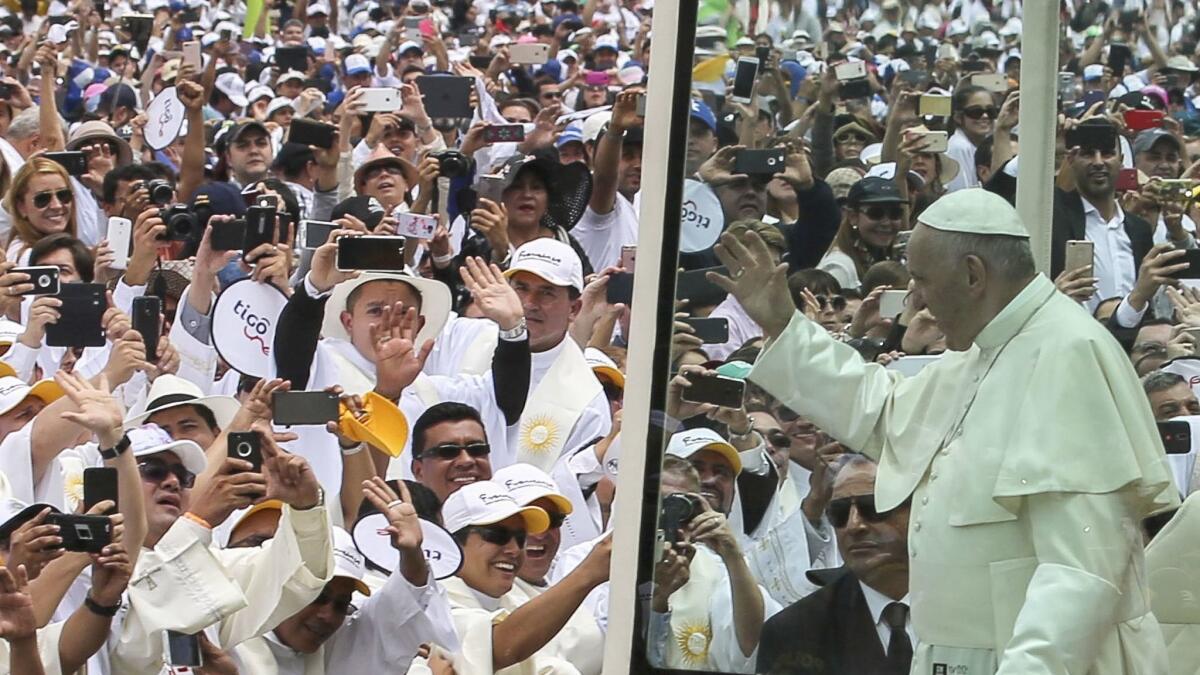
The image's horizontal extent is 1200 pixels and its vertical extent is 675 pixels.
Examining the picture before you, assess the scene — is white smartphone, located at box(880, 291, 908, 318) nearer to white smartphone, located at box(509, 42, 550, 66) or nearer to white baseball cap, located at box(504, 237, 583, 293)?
white baseball cap, located at box(504, 237, 583, 293)

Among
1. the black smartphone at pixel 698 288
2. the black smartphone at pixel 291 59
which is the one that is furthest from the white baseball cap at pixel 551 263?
the black smartphone at pixel 291 59

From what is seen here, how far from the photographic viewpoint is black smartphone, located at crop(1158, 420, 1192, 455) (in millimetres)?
2527

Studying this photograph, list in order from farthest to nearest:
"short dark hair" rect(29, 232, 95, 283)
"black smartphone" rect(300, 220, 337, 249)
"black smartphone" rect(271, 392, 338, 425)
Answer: "short dark hair" rect(29, 232, 95, 283) < "black smartphone" rect(300, 220, 337, 249) < "black smartphone" rect(271, 392, 338, 425)

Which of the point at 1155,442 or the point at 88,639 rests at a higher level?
the point at 1155,442

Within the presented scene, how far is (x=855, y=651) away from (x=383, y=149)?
718 centimetres

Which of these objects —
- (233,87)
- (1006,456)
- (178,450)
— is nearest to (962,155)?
(1006,456)

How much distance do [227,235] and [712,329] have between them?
505 centimetres

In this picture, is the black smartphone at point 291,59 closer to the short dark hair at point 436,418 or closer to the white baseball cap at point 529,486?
the short dark hair at point 436,418

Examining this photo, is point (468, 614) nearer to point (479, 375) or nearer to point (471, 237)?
point (479, 375)


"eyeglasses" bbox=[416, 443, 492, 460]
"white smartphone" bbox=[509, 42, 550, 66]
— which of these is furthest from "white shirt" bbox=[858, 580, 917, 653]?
"white smartphone" bbox=[509, 42, 550, 66]

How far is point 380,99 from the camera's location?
9.74 metres

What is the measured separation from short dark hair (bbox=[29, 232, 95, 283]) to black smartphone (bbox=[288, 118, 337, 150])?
1.75 meters

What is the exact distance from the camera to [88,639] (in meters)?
4.88

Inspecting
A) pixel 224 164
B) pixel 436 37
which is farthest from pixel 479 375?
pixel 436 37
